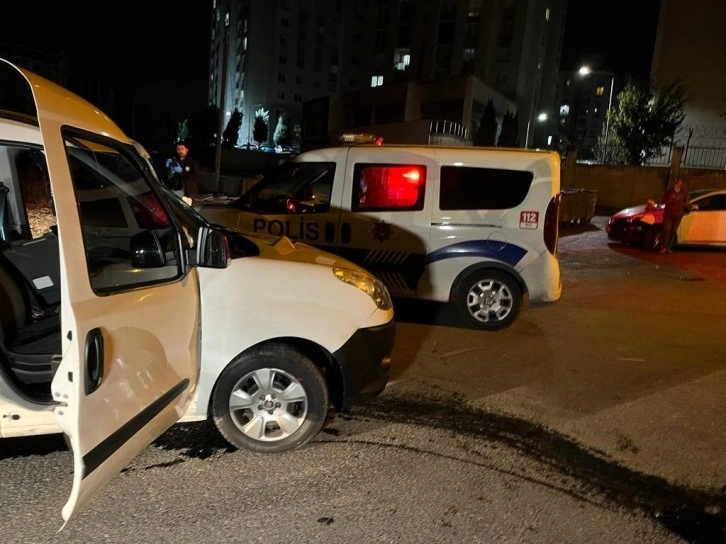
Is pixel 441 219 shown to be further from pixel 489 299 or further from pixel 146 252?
A: pixel 146 252

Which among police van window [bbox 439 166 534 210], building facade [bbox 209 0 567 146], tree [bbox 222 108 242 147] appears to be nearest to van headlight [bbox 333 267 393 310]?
police van window [bbox 439 166 534 210]

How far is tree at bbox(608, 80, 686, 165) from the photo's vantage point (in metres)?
24.1

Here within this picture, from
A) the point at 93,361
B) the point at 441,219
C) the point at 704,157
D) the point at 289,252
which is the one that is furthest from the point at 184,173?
the point at 704,157

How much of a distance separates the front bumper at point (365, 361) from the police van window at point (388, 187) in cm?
292

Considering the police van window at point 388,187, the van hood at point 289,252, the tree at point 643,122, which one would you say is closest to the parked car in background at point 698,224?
the police van window at point 388,187

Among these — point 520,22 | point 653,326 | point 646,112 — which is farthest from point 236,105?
point 653,326

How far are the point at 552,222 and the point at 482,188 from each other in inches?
33.6

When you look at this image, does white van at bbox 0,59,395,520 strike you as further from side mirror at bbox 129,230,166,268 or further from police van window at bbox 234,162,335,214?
police van window at bbox 234,162,335,214

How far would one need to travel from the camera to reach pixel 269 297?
347 cm

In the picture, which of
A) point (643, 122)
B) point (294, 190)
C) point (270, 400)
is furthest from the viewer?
point (643, 122)

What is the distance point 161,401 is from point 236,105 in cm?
8618

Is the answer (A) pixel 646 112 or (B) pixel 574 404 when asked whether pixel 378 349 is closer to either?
(B) pixel 574 404

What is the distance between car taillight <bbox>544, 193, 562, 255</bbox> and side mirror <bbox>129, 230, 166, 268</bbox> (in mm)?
4605

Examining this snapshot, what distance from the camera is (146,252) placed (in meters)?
2.90
